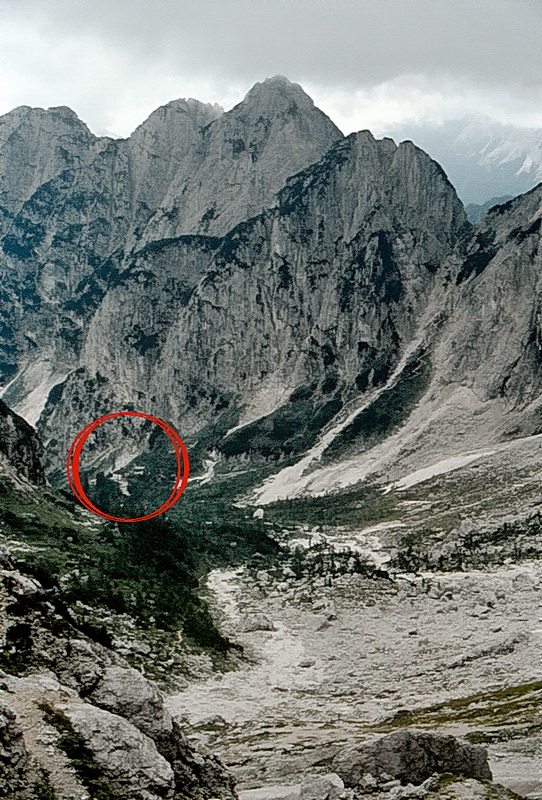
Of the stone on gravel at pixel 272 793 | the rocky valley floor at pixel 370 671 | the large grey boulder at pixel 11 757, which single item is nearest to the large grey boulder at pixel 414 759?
the rocky valley floor at pixel 370 671

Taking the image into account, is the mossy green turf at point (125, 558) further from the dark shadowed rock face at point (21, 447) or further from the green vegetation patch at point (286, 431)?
the green vegetation patch at point (286, 431)

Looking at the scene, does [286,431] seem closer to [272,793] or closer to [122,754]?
[272,793]

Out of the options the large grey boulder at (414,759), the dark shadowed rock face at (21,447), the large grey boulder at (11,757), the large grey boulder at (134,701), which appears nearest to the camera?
the large grey boulder at (11,757)

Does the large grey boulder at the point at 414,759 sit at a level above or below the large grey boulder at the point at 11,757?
below

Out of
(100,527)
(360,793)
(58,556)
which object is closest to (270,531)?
(100,527)

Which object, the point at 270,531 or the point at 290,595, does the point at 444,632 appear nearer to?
the point at 290,595

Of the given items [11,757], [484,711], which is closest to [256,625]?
[484,711]

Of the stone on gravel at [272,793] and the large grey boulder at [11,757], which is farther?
the stone on gravel at [272,793]
